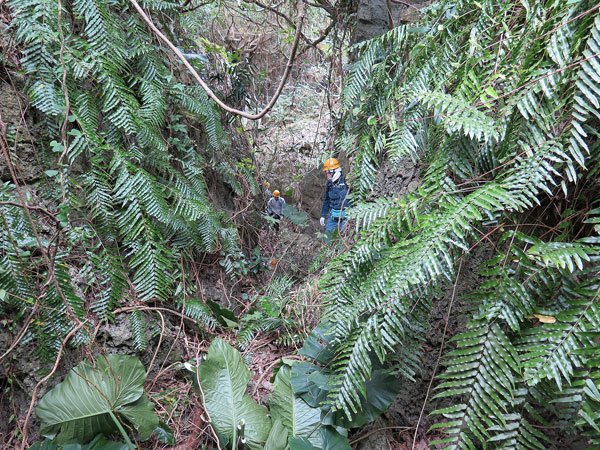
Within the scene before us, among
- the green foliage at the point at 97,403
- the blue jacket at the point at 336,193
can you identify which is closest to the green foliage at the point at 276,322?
the green foliage at the point at 97,403

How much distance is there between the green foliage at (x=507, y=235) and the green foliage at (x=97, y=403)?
127 cm

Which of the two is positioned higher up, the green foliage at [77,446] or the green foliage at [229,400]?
the green foliage at [77,446]

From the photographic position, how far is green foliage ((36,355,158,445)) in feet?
6.58

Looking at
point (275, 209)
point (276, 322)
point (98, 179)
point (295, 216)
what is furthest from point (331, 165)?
point (98, 179)

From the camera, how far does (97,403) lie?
207 cm

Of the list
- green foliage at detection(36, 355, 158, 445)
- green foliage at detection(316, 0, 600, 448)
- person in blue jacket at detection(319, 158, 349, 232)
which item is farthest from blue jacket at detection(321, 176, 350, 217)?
green foliage at detection(36, 355, 158, 445)

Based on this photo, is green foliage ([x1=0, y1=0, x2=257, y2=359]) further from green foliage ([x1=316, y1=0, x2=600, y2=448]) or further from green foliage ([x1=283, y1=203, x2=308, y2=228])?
green foliage ([x1=283, y1=203, x2=308, y2=228])

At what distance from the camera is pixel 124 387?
7.12 ft

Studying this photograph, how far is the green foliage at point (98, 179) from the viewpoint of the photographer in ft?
6.72

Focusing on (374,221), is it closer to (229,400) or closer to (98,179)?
(229,400)

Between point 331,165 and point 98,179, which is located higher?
point 98,179

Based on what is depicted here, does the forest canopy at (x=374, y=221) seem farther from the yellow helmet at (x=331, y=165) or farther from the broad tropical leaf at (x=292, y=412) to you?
the yellow helmet at (x=331, y=165)

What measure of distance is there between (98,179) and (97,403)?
1.43 metres

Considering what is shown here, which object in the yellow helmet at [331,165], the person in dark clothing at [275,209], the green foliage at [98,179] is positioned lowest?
the person in dark clothing at [275,209]
